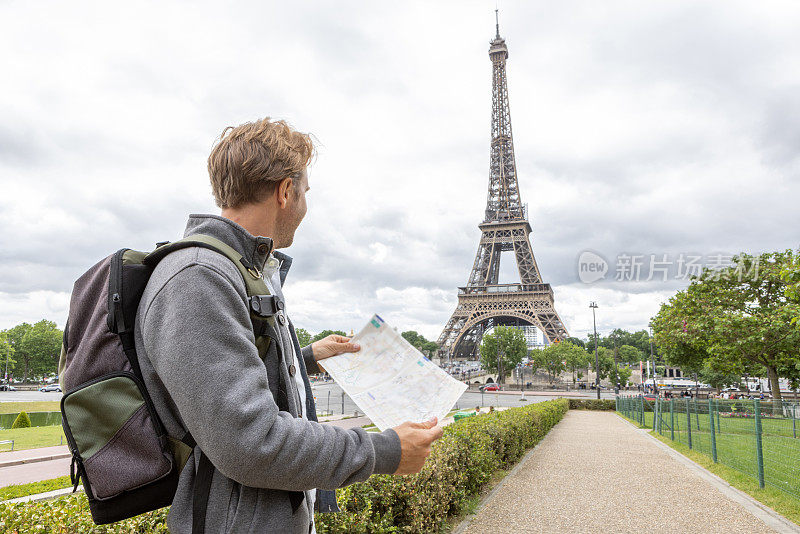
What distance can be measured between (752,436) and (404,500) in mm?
8303

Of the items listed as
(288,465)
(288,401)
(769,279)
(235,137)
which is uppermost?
(769,279)

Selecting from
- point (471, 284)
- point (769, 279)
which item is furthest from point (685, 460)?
point (471, 284)

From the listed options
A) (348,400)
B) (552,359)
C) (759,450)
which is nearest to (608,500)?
(759,450)

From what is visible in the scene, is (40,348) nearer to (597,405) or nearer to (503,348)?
(503,348)

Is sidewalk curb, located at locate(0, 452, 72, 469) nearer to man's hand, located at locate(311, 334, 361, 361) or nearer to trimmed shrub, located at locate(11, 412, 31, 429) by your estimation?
trimmed shrub, located at locate(11, 412, 31, 429)

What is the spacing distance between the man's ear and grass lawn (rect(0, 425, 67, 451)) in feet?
59.7

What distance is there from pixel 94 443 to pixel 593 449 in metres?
12.4

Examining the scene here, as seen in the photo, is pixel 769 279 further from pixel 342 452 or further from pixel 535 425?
pixel 342 452

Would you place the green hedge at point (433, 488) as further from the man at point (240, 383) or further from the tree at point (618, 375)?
the tree at point (618, 375)

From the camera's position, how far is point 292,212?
59.6 inches

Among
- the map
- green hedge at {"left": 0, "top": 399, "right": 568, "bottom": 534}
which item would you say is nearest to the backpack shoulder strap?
the map

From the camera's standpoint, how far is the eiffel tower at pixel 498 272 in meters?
44.9

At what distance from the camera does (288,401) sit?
4.41ft

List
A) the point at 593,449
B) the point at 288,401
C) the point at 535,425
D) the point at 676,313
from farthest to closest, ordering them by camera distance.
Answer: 1. the point at 676,313
2. the point at 535,425
3. the point at 593,449
4. the point at 288,401
